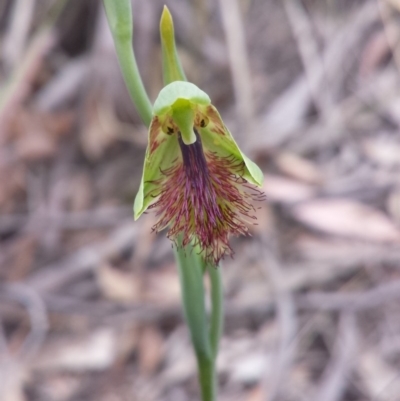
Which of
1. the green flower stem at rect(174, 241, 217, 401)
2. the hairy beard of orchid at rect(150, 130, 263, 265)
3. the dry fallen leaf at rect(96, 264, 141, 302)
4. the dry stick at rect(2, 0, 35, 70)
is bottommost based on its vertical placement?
the green flower stem at rect(174, 241, 217, 401)

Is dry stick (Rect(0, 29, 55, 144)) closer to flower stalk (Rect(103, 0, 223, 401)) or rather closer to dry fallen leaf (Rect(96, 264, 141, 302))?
dry fallen leaf (Rect(96, 264, 141, 302))

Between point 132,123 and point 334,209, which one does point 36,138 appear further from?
point 334,209

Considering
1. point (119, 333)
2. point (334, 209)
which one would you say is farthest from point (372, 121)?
point (119, 333)

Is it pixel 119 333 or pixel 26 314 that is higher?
pixel 26 314

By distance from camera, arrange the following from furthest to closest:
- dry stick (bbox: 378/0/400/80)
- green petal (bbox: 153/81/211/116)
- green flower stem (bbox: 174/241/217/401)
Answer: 1. dry stick (bbox: 378/0/400/80)
2. green flower stem (bbox: 174/241/217/401)
3. green petal (bbox: 153/81/211/116)

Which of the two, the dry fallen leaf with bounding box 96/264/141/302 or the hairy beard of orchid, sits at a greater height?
the dry fallen leaf with bounding box 96/264/141/302

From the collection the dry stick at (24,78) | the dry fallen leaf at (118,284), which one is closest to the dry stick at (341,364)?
the dry fallen leaf at (118,284)

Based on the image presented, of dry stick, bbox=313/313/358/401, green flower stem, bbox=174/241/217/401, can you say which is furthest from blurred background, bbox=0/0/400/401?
green flower stem, bbox=174/241/217/401

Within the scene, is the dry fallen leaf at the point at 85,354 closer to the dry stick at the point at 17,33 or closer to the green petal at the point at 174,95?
the green petal at the point at 174,95
